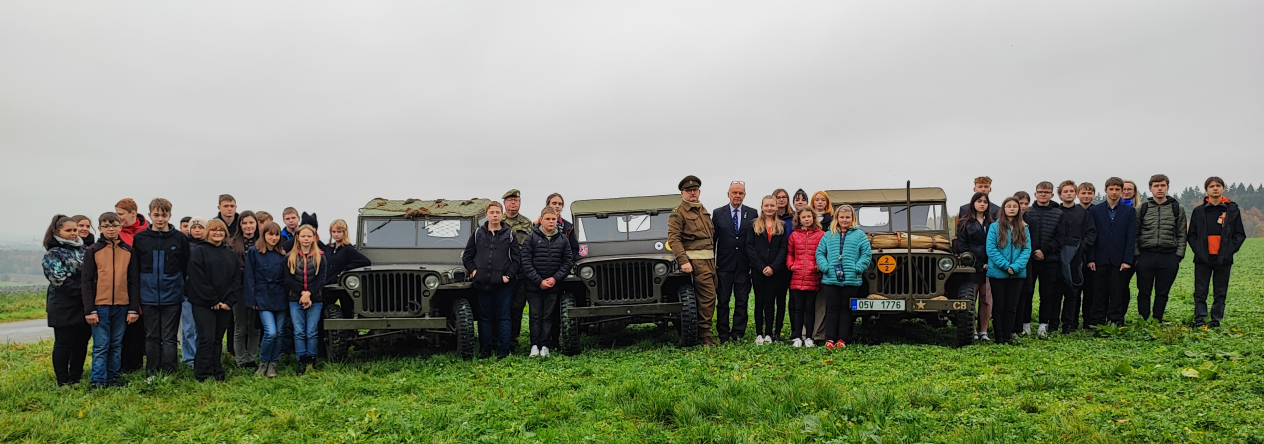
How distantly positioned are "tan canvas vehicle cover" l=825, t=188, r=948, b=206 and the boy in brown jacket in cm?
821

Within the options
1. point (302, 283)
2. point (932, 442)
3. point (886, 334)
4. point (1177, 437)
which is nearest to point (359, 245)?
point (302, 283)

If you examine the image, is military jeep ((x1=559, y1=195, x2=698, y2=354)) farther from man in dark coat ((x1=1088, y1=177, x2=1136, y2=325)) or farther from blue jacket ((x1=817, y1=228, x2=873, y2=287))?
man in dark coat ((x1=1088, y1=177, x2=1136, y2=325))

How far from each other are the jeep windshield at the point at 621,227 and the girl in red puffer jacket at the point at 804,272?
2000mm

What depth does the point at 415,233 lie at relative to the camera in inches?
398

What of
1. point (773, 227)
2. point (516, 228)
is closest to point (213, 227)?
point (516, 228)

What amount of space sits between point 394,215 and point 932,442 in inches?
311

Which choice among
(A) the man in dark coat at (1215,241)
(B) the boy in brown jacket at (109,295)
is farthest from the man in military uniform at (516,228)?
(A) the man in dark coat at (1215,241)

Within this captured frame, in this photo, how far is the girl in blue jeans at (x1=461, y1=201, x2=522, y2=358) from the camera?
8.34 m

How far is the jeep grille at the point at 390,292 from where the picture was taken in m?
8.27

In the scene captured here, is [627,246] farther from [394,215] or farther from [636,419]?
[636,419]

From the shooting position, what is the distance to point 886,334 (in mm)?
9664

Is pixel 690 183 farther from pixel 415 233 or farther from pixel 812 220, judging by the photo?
pixel 415 233

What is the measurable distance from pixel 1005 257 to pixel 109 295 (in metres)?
9.48

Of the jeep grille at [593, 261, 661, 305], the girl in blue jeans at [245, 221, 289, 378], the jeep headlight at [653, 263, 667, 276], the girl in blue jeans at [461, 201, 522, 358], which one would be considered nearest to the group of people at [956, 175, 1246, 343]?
the jeep headlight at [653, 263, 667, 276]
